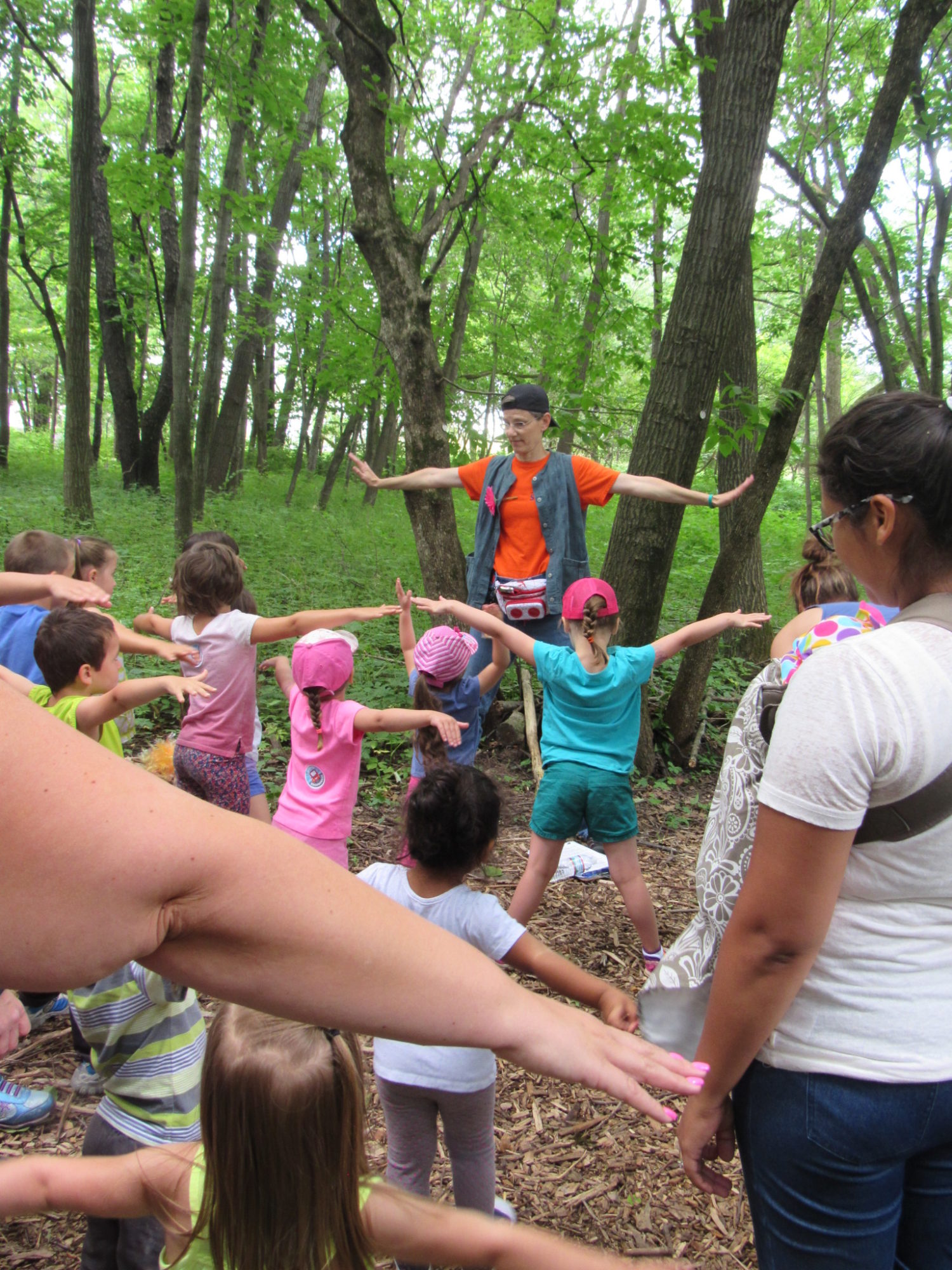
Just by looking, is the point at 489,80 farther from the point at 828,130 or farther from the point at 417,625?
the point at 417,625

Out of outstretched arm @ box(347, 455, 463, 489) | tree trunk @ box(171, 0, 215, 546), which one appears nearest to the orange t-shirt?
outstretched arm @ box(347, 455, 463, 489)

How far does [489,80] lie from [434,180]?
2.27 m

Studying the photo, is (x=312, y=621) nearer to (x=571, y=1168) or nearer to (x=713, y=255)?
(x=571, y=1168)

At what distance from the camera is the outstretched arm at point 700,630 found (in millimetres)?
3588

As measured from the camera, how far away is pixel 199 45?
7.91 metres

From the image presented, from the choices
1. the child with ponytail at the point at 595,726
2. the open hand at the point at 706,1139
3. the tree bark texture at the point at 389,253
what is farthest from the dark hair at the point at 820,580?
the tree bark texture at the point at 389,253

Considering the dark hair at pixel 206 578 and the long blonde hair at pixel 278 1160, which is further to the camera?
the dark hair at pixel 206 578

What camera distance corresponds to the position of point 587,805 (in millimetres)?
3719

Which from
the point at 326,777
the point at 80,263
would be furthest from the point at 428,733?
the point at 80,263

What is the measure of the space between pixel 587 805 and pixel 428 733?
84 cm

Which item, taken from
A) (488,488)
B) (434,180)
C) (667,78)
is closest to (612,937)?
(488,488)

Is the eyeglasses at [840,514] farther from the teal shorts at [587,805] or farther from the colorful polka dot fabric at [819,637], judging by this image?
the teal shorts at [587,805]

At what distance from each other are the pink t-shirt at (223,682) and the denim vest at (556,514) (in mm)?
1699

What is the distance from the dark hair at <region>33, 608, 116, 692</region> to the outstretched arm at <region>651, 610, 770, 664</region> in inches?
96.7
